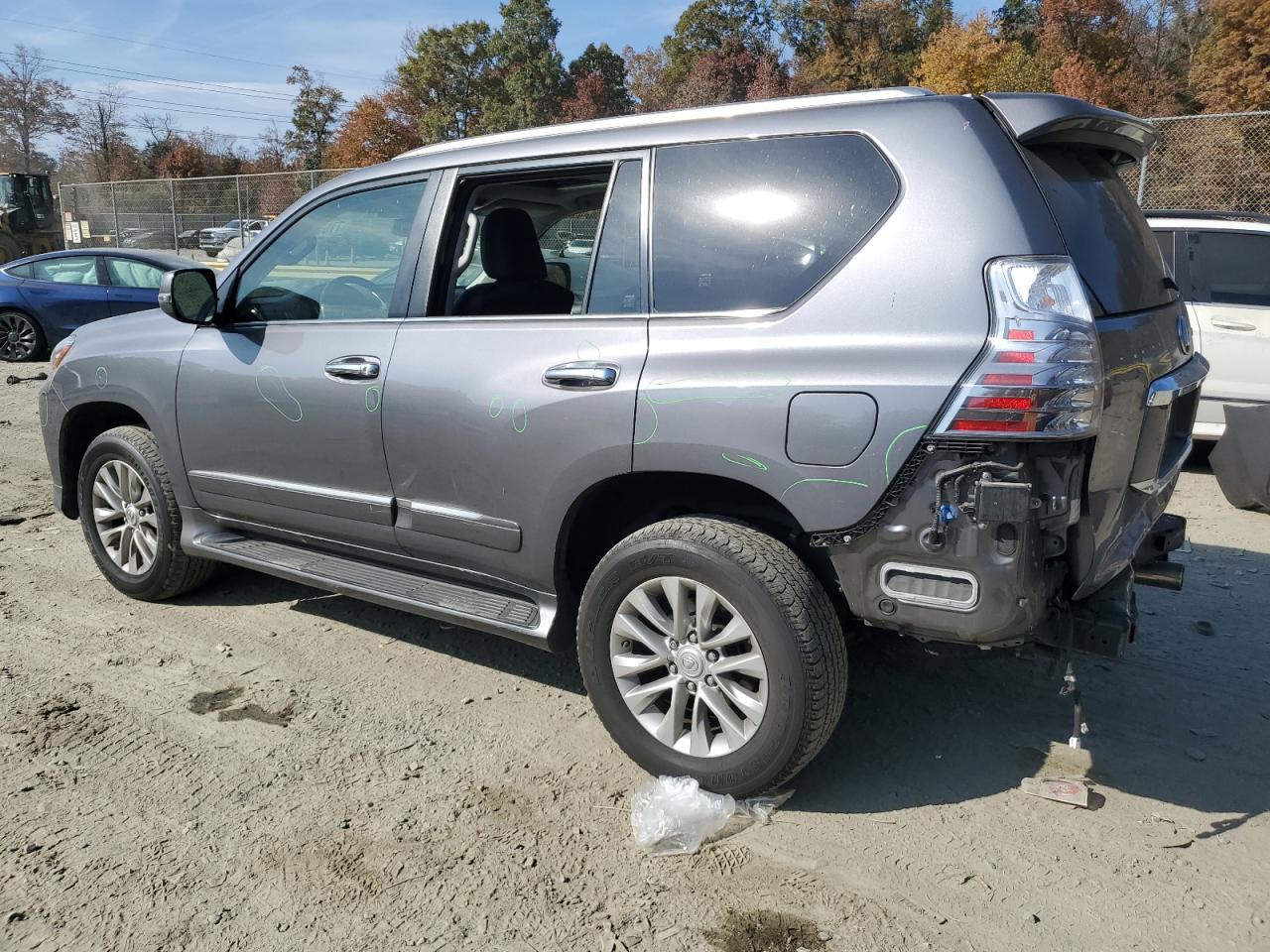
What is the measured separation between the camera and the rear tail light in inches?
96.4

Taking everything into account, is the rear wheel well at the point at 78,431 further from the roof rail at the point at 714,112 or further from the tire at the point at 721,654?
the tire at the point at 721,654

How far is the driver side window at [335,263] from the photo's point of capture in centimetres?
382

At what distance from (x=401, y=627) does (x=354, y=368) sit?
4.40ft

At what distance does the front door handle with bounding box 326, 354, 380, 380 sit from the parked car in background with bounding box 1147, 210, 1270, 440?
5.54 meters

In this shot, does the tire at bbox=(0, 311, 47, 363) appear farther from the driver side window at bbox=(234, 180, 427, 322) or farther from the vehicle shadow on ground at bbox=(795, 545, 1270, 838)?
the vehicle shadow on ground at bbox=(795, 545, 1270, 838)

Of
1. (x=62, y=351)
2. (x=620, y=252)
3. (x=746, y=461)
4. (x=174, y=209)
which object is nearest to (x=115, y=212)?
(x=174, y=209)

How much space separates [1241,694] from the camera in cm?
373

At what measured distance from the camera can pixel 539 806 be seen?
10.0 ft

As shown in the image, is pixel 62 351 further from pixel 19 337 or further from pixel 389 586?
pixel 19 337

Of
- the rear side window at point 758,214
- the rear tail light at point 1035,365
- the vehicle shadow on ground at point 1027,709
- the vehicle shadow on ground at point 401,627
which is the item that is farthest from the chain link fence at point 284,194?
the vehicle shadow on ground at point 1027,709

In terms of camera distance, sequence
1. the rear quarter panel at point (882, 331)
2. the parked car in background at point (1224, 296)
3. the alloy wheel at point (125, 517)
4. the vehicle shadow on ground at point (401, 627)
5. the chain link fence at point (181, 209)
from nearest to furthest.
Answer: the rear quarter panel at point (882, 331), the vehicle shadow on ground at point (401, 627), the alloy wheel at point (125, 517), the parked car in background at point (1224, 296), the chain link fence at point (181, 209)

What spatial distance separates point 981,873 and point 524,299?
2339 millimetres

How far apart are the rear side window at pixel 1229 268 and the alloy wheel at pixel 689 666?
559cm

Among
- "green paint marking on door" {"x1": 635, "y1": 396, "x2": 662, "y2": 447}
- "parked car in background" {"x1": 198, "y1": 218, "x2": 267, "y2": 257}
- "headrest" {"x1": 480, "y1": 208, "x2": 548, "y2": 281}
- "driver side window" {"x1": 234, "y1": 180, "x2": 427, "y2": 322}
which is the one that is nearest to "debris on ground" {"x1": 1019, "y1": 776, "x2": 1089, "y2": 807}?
"green paint marking on door" {"x1": 635, "y1": 396, "x2": 662, "y2": 447}
